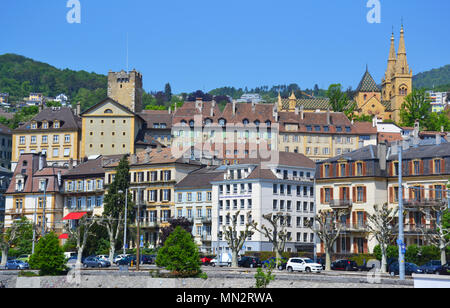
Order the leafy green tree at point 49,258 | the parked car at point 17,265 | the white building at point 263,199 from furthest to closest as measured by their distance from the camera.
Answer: the white building at point 263,199 → the parked car at point 17,265 → the leafy green tree at point 49,258

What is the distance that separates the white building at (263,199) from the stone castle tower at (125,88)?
7558 centimetres

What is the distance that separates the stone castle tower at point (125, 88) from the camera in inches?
7288

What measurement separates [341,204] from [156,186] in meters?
36.1

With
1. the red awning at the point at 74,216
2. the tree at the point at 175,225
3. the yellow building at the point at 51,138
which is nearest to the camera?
the tree at the point at 175,225

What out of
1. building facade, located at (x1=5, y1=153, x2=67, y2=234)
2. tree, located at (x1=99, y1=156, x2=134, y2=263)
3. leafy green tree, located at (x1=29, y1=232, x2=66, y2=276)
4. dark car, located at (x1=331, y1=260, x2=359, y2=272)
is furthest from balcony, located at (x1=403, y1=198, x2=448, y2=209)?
building facade, located at (x1=5, y1=153, x2=67, y2=234)

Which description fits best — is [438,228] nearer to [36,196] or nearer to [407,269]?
[407,269]

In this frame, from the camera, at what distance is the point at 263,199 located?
10719 cm

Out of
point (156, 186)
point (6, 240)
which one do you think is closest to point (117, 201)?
point (156, 186)

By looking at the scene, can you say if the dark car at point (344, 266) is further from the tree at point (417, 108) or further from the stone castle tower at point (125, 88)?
the tree at point (417, 108)

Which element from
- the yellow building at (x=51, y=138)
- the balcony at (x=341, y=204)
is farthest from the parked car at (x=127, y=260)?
the yellow building at (x=51, y=138)

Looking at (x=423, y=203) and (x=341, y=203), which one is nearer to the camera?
(x=423, y=203)

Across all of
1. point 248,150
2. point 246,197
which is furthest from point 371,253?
point 248,150

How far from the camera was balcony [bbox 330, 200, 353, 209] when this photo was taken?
313ft
